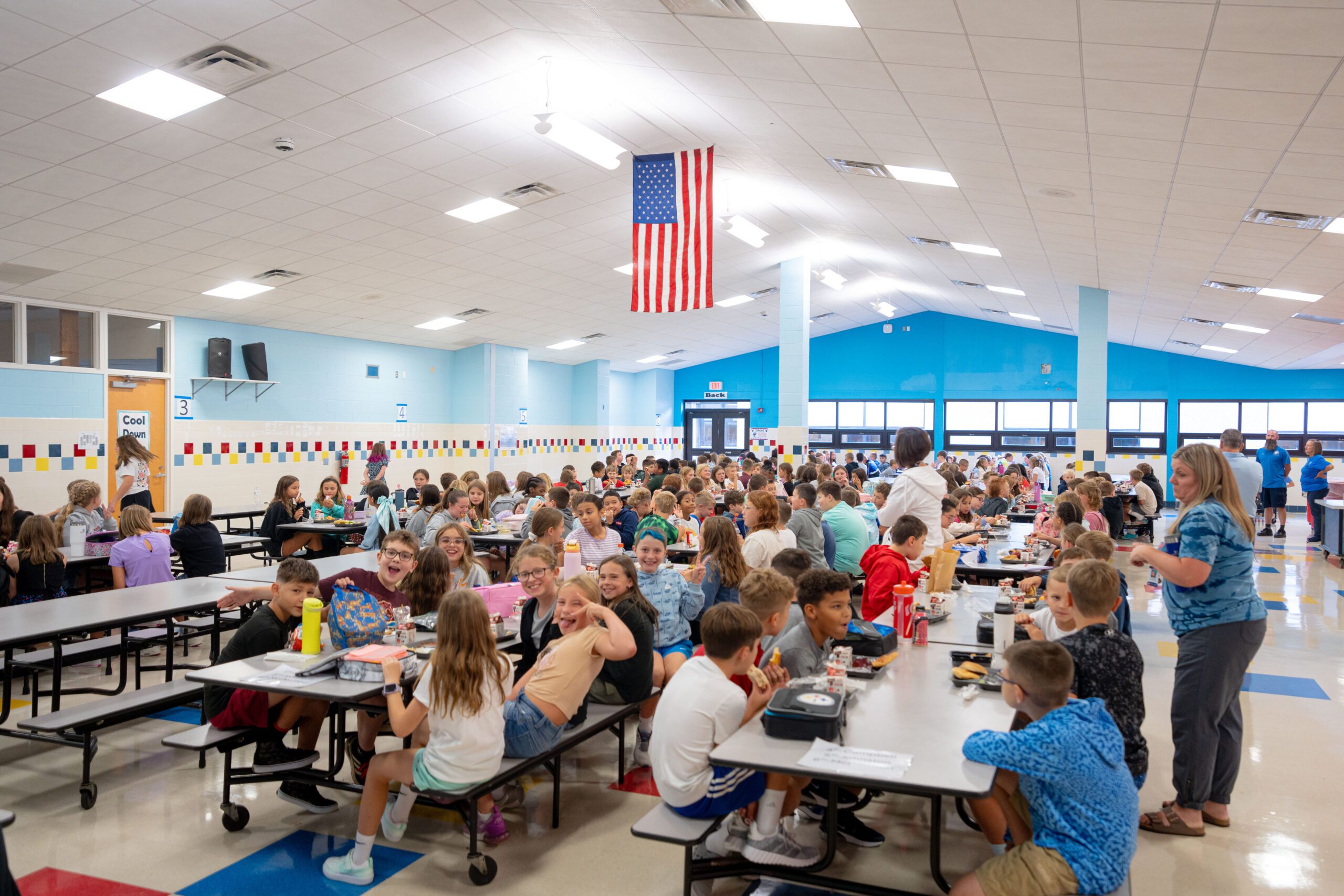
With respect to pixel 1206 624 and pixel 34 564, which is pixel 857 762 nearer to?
pixel 1206 624

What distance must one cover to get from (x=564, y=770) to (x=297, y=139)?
5499mm

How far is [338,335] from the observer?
13.9 metres

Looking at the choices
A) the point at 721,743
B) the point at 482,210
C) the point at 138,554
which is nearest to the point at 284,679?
the point at 721,743

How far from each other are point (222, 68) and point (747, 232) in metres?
7.10

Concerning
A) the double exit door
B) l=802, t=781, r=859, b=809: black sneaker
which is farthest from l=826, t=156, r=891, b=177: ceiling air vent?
the double exit door

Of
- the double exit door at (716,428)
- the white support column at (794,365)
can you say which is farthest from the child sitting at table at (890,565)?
the double exit door at (716,428)

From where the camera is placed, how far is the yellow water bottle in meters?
3.81

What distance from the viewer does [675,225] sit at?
8.89 meters

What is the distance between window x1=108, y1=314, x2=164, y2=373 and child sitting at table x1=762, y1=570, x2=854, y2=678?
1029 cm

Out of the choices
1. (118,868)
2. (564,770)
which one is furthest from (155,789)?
(564,770)

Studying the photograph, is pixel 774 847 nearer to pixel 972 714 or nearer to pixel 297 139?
pixel 972 714

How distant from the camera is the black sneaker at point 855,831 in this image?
3609 mm

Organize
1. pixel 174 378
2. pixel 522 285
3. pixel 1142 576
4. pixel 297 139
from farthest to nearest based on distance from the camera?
pixel 522 285
pixel 174 378
pixel 1142 576
pixel 297 139

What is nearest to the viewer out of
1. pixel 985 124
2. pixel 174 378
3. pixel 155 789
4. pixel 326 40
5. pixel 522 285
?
pixel 155 789
